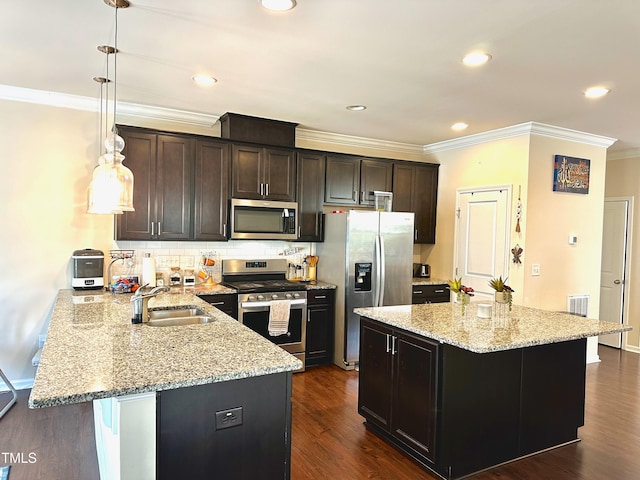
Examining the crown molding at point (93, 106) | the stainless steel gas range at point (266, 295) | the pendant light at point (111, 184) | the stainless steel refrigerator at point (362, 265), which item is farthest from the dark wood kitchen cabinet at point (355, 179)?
the pendant light at point (111, 184)

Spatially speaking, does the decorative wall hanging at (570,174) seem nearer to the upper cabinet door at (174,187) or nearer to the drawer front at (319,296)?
the drawer front at (319,296)

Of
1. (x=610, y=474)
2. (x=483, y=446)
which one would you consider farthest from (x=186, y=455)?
(x=610, y=474)

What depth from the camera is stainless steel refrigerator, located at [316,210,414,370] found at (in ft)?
15.4

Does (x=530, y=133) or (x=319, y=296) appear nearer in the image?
(x=530, y=133)

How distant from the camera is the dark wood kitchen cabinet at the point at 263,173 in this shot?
15.0 ft

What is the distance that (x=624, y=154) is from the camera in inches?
233

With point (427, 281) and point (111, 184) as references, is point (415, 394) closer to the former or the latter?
point (111, 184)

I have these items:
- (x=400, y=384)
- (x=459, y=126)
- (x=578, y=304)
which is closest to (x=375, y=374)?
(x=400, y=384)

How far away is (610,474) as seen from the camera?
279cm

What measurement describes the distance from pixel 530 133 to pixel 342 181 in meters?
Result: 2.06

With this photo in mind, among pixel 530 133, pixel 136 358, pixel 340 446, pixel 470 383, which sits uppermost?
pixel 530 133

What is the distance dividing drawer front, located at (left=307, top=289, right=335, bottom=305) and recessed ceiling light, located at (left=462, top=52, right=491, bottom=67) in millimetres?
2657

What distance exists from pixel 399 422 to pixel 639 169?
201 inches

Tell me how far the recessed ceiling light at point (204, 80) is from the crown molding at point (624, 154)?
5.36 m
